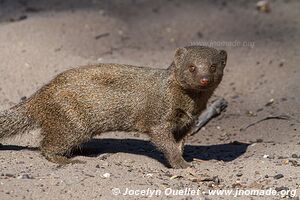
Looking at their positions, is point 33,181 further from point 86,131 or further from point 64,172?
point 86,131

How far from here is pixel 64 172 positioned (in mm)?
4773

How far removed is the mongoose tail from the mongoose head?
1219mm

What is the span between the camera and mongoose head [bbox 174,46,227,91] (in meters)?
5.13

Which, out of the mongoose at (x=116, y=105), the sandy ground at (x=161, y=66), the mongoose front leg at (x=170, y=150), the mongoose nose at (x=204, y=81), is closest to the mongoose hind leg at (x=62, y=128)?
the mongoose at (x=116, y=105)

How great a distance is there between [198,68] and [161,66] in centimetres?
240

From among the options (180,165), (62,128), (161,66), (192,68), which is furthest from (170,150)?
(161,66)

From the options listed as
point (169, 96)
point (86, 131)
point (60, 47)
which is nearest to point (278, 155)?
point (169, 96)

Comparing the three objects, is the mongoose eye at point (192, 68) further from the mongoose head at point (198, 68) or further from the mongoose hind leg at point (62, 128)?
the mongoose hind leg at point (62, 128)

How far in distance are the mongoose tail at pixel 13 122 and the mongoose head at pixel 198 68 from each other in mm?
1219

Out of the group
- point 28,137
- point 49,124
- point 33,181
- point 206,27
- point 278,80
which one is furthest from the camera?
point 206,27

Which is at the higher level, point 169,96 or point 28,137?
point 169,96

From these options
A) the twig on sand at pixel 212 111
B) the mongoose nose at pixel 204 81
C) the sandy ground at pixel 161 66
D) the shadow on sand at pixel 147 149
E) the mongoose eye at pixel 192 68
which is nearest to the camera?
the sandy ground at pixel 161 66

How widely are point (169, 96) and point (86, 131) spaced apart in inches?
27.5

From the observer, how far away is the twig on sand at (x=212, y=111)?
6.48 meters
